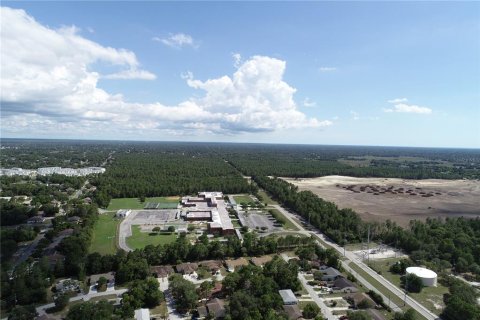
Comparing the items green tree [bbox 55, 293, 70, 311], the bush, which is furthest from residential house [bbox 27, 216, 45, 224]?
the bush

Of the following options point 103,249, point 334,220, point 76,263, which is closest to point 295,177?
point 334,220

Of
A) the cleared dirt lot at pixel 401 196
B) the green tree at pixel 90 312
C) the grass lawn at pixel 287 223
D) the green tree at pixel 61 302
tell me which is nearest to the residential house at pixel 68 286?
the green tree at pixel 61 302

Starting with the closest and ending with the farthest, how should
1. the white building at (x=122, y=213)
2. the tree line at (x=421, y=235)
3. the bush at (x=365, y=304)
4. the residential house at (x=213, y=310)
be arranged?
the residential house at (x=213, y=310) < the bush at (x=365, y=304) < the tree line at (x=421, y=235) < the white building at (x=122, y=213)

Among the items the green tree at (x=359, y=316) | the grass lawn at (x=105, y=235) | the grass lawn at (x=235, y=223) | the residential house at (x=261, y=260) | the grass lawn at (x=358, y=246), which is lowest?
the grass lawn at (x=105, y=235)

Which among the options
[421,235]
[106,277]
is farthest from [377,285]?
[106,277]

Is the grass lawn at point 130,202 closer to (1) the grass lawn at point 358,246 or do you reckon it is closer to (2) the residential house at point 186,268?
(2) the residential house at point 186,268

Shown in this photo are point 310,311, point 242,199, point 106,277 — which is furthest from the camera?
point 242,199

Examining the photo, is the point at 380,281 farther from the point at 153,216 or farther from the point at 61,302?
the point at 153,216

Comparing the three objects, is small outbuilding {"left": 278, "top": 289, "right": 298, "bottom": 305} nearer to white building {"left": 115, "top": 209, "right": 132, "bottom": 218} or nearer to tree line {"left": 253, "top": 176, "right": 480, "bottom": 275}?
tree line {"left": 253, "top": 176, "right": 480, "bottom": 275}
